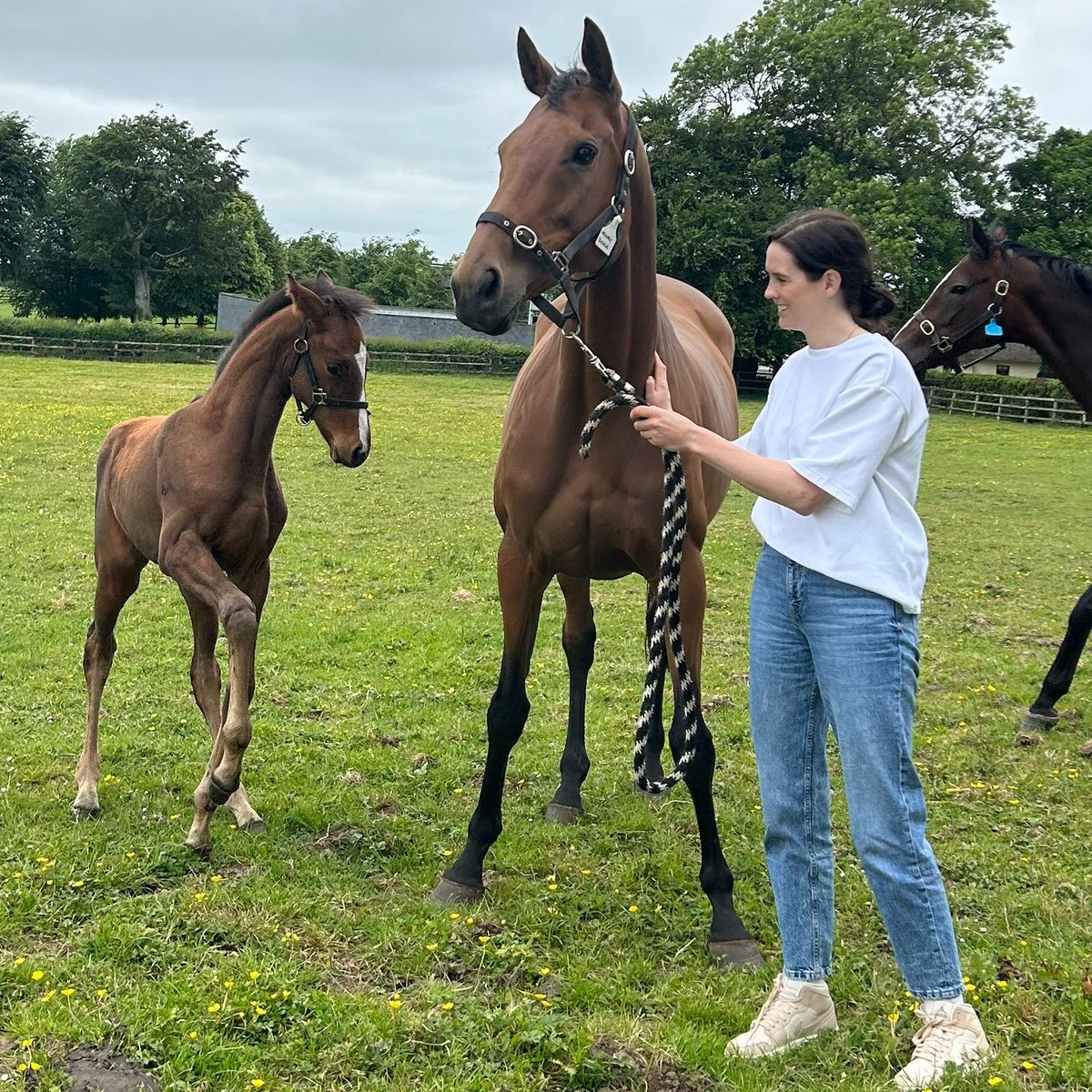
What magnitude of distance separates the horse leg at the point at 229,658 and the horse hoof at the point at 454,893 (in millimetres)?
911

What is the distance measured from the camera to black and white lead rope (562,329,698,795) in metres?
3.20

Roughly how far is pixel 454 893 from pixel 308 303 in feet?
8.54

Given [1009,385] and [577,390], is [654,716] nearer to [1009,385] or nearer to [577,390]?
[577,390]

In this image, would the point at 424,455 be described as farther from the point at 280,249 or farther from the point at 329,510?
the point at 280,249

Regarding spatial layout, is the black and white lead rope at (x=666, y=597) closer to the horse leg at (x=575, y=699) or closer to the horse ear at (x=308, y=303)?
the horse leg at (x=575, y=699)

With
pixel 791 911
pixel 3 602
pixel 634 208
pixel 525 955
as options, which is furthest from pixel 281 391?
pixel 3 602

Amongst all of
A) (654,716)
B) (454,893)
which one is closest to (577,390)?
(654,716)

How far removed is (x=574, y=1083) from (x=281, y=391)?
3130mm

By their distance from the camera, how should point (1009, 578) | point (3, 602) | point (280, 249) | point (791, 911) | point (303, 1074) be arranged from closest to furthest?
point (303, 1074), point (791, 911), point (3, 602), point (1009, 578), point (280, 249)

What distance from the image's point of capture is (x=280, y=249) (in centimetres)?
8638

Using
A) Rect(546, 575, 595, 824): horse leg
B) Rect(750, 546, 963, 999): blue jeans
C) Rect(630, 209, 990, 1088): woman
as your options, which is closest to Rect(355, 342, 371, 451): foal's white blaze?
Rect(546, 575, 595, 824): horse leg

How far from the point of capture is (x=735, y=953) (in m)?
3.54

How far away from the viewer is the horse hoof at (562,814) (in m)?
4.68

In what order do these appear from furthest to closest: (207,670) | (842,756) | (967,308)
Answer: (967,308), (207,670), (842,756)
